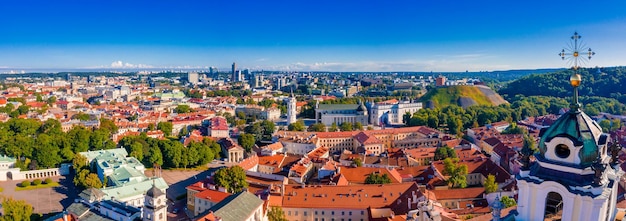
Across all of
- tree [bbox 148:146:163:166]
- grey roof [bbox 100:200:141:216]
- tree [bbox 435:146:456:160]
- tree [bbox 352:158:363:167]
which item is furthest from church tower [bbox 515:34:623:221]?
tree [bbox 148:146:163:166]

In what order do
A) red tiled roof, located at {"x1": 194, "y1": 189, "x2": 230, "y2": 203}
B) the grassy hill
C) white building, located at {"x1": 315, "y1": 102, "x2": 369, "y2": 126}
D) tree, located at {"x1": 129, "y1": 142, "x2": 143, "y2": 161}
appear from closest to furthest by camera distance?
1. red tiled roof, located at {"x1": 194, "y1": 189, "x2": 230, "y2": 203}
2. tree, located at {"x1": 129, "y1": 142, "x2": 143, "y2": 161}
3. white building, located at {"x1": 315, "y1": 102, "x2": 369, "y2": 126}
4. the grassy hill

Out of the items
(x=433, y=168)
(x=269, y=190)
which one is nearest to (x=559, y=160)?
(x=269, y=190)

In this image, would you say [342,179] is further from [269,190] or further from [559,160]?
[559,160]

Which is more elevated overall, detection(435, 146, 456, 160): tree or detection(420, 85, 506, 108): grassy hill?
detection(420, 85, 506, 108): grassy hill

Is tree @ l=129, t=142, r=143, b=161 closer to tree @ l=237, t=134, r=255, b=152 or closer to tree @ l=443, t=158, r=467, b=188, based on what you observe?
tree @ l=237, t=134, r=255, b=152

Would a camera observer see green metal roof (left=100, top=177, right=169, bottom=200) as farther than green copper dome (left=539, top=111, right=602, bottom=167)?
Yes

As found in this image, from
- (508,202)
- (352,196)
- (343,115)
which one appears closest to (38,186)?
(352,196)
